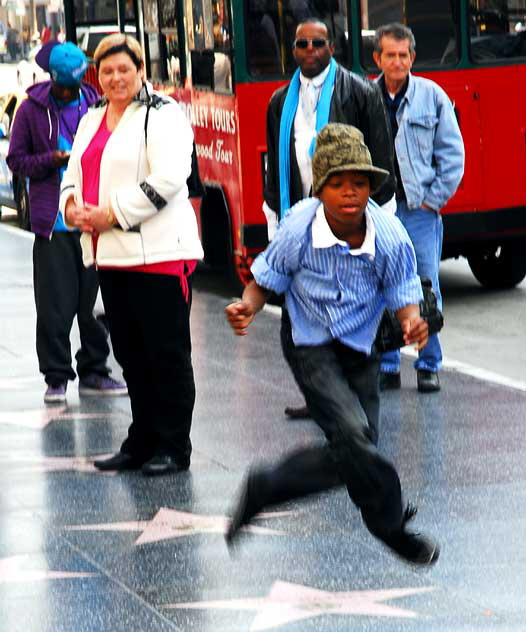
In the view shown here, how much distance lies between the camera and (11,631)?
5.21 meters

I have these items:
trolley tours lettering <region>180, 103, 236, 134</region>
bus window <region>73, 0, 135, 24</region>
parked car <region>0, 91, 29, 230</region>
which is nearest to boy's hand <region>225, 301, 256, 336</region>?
trolley tours lettering <region>180, 103, 236, 134</region>

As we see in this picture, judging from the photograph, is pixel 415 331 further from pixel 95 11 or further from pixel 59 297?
pixel 95 11

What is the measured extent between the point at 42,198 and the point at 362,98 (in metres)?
1.81

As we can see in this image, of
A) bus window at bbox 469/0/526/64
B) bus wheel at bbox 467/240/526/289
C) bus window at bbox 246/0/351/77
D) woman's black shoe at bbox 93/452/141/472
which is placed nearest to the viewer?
A: woman's black shoe at bbox 93/452/141/472

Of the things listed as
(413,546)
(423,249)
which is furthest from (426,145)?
(413,546)

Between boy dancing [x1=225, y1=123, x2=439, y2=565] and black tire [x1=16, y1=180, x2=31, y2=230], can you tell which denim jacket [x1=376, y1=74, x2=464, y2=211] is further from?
black tire [x1=16, y1=180, x2=31, y2=230]

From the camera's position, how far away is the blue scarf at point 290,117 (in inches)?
319

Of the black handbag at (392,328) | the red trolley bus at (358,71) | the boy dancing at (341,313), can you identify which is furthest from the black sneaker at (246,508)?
the red trolley bus at (358,71)

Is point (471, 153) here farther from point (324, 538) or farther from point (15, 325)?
point (324, 538)

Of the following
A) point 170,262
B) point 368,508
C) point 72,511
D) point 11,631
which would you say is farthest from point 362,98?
point 11,631

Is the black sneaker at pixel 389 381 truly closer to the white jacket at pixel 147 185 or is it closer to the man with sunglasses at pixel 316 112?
the man with sunglasses at pixel 316 112

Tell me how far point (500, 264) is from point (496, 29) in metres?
1.97

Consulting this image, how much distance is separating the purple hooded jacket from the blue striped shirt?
3.18 m

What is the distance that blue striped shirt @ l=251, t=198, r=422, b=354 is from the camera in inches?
221
